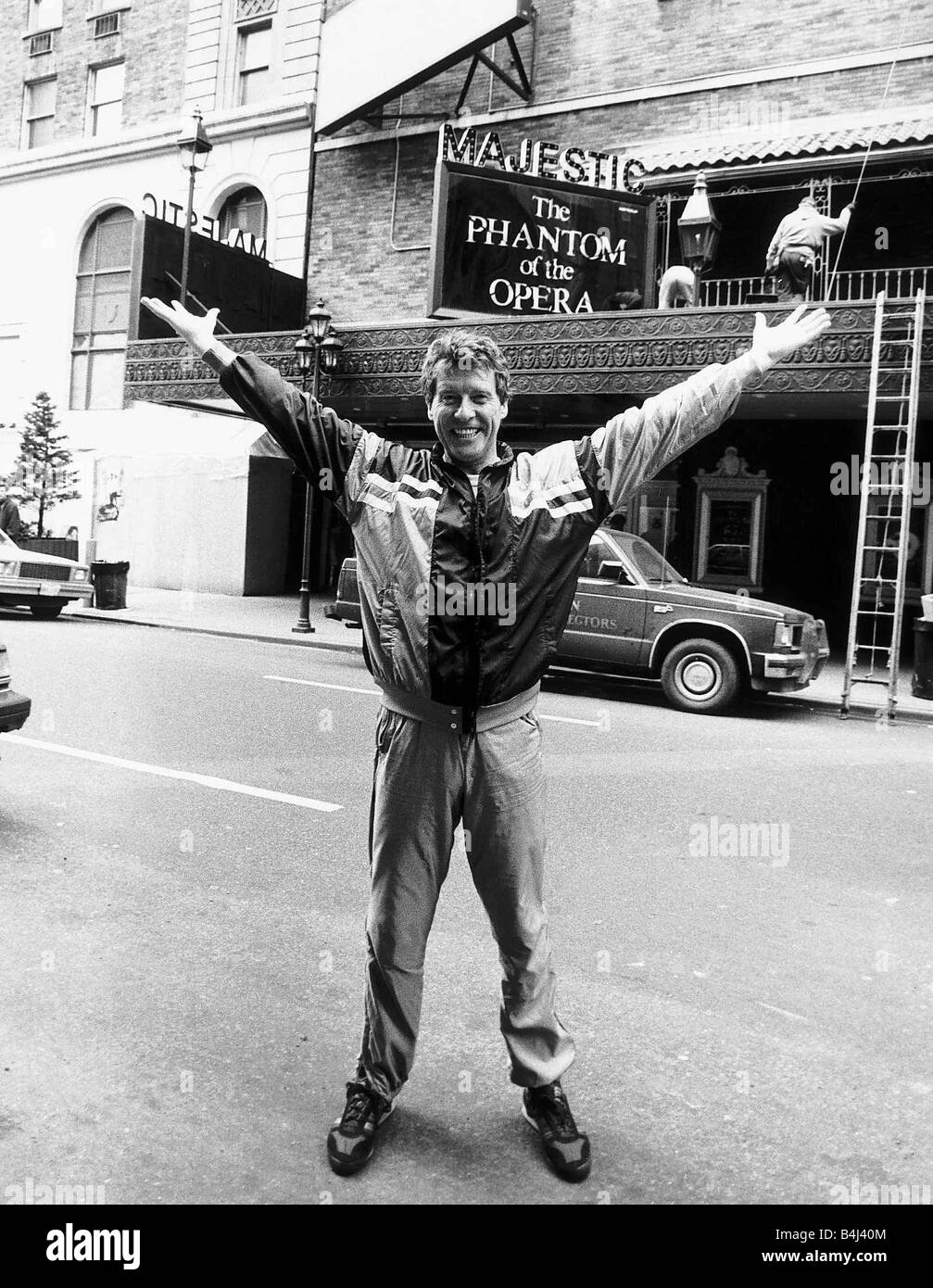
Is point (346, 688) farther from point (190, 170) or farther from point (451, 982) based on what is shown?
point (190, 170)

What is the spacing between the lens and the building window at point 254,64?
958 inches

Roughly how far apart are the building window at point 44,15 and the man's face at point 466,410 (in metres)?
30.0

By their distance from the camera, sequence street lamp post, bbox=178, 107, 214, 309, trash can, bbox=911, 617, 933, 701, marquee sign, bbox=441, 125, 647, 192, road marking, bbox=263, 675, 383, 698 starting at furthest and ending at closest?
street lamp post, bbox=178, 107, 214, 309
marquee sign, bbox=441, 125, 647, 192
trash can, bbox=911, 617, 933, 701
road marking, bbox=263, 675, 383, 698

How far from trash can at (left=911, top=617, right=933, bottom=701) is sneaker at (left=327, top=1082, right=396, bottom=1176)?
10836 mm

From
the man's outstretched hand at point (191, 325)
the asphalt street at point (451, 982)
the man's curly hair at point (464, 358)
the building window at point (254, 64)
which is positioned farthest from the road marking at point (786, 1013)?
the building window at point (254, 64)

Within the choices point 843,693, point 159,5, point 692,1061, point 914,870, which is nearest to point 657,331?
point 843,693

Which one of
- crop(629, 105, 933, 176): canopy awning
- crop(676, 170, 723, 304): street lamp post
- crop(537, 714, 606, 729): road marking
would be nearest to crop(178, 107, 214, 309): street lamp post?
crop(629, 105, 933, 176): canopy awning

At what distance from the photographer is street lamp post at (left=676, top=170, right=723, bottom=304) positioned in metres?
16.5

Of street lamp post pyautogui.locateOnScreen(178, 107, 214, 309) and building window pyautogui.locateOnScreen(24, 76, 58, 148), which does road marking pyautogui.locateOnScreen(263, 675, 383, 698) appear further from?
building window pyautogui.locateOnScreen(24, 76, 58, 148)

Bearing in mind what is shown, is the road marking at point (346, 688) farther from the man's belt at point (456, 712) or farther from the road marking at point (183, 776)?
the man's belt at point (456, 712)

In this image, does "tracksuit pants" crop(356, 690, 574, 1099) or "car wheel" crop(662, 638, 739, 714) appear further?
"car wheel" crop(662, 638, 739, 714)

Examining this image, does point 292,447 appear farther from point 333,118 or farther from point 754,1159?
point 333,118

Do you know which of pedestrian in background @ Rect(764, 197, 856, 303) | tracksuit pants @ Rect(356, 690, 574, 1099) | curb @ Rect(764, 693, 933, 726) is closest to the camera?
tracksuit pants @ Rect(356, 690, 574, 1099)

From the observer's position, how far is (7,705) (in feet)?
21.0
